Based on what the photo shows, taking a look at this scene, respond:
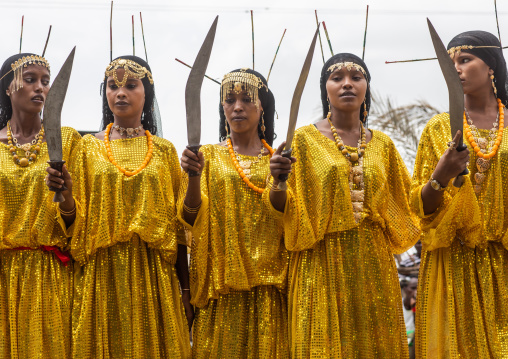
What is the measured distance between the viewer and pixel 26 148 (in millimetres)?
5238

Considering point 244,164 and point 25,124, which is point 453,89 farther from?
point 25,124

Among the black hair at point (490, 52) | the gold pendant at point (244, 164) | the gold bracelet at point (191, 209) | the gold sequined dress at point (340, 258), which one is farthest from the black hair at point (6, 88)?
the black hair at point (490, 52)

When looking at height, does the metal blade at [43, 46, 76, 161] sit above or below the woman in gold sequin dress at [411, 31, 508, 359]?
above

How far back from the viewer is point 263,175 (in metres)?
5.33

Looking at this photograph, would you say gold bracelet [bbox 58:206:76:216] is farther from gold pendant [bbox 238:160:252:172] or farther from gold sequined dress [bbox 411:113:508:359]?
gold sequined dress [bbox 411:113:508:359]

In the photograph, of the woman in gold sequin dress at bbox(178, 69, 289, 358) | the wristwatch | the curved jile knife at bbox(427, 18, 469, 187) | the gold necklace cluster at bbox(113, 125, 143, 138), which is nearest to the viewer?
the curved jile knife at bbox(427, 18, 469, 187)

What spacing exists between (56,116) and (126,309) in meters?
1.28

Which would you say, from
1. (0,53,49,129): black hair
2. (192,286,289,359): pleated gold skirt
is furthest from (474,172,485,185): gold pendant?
(0,53,49,129): black hair

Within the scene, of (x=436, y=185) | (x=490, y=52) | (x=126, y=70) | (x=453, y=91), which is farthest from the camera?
(x=126, y=70)

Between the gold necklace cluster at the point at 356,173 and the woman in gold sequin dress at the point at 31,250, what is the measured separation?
175 cm

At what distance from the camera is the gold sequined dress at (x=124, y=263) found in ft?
16.3

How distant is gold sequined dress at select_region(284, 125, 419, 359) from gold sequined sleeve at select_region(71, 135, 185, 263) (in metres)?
0.82

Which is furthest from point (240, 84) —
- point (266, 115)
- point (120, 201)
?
point (120, 201)

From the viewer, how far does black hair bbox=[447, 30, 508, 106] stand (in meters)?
5.00
